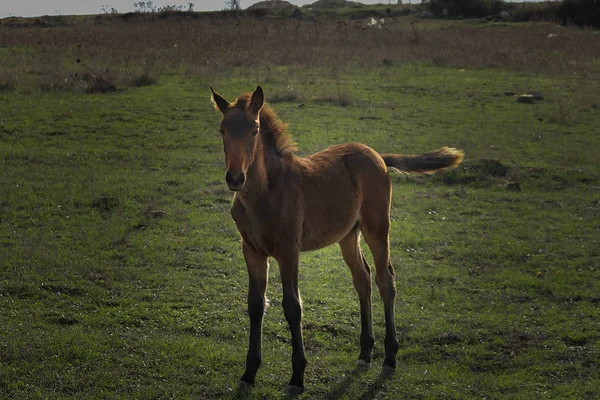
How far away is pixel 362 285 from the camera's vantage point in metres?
7.15

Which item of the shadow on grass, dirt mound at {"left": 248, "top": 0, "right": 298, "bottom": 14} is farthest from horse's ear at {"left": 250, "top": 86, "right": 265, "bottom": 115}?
dirt mound at {"left": 248, "top": 0, "right": 298, "bottom": 14}

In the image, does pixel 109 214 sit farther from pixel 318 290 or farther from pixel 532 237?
pixel 532 237

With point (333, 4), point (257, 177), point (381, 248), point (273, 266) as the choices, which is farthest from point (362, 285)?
point (333, 4)

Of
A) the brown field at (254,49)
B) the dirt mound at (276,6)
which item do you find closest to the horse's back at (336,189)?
the brown field at (254,49)

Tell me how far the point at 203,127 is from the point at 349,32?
54.9 feet

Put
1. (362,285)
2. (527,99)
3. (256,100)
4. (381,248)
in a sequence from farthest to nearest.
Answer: (527,99)
(362,285)
(381,248)
(256,100)

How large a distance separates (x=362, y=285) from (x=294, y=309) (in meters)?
1.15

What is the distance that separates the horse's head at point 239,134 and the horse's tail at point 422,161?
6.80 ft

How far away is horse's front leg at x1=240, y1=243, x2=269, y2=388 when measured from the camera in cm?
635

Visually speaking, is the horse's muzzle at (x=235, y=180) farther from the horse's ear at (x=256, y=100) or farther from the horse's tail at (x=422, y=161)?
the horse's tail at (x=422, y=161)

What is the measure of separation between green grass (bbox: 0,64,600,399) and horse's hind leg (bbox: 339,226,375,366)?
288 millimetres

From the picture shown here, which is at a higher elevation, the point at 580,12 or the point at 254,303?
the point at 580,12

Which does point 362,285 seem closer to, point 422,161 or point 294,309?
point 294,309

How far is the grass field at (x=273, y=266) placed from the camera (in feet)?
21.8
